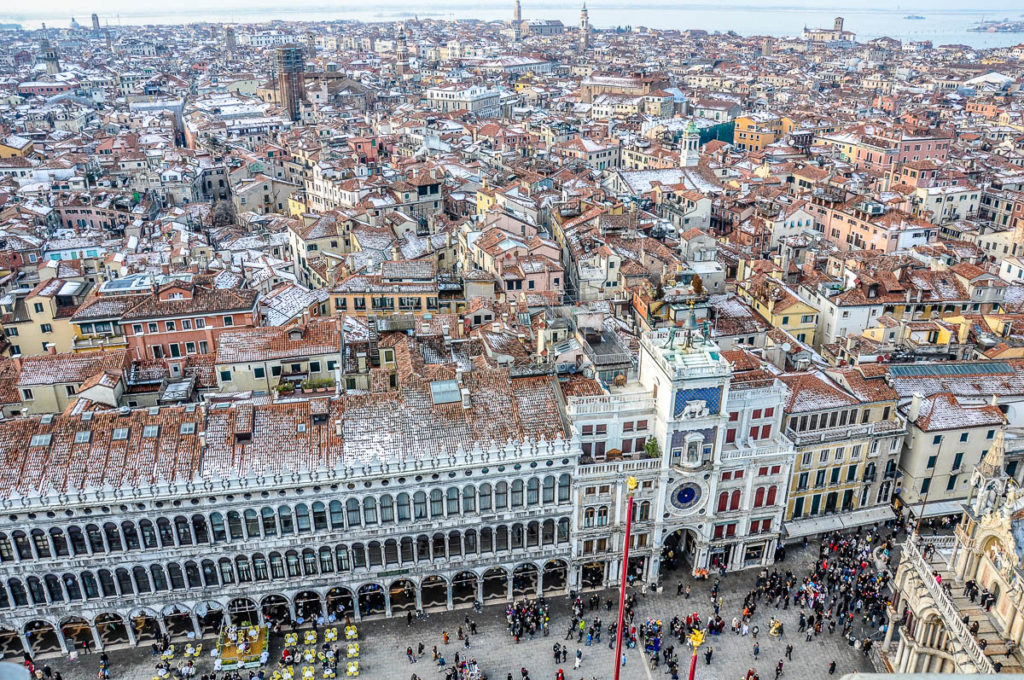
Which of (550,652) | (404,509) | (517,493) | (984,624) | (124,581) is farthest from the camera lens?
(517,493)

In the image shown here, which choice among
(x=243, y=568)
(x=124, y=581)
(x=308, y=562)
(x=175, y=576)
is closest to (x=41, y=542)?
(x=124, y=581)

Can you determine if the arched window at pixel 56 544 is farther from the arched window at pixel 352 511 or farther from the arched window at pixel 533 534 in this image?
the arched window at pixel 533 534

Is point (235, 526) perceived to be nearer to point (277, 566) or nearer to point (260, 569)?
point (260, 569)

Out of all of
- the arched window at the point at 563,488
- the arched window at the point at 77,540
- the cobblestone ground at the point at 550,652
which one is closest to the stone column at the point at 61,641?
the cobblestone ground at the point at 550,652

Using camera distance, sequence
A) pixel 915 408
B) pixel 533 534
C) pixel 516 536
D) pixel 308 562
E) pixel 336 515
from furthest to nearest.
Answer: pixel 915 408 < pixel 533 534 < pixel 516 536 < pixel 308 562 < pixel 336 515

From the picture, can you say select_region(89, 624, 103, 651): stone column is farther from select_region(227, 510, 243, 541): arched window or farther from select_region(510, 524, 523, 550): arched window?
select_region(510, 524, 523, 550): arched window

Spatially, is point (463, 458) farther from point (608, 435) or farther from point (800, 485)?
point (800, 485)

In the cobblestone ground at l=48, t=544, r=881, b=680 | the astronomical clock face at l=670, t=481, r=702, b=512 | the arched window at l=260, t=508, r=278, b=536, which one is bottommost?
the cobblestone ground at l=48, t=544, r=881, b=680

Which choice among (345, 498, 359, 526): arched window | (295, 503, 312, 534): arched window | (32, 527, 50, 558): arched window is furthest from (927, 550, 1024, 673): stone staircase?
(32, 527, 50, 558): arched window
